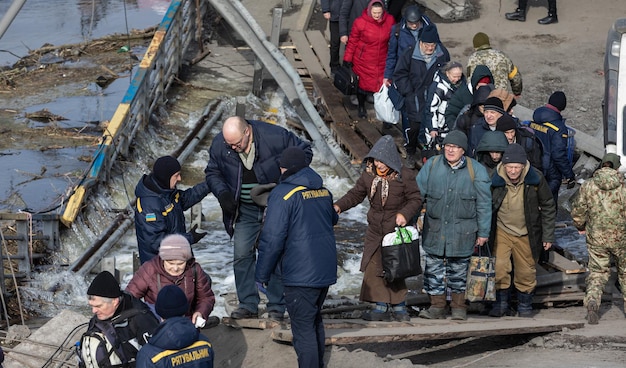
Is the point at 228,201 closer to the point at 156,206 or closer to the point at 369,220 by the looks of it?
the point at 156,206

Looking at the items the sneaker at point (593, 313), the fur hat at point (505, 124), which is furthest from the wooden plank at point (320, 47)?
the sneaker at point (593, 313)

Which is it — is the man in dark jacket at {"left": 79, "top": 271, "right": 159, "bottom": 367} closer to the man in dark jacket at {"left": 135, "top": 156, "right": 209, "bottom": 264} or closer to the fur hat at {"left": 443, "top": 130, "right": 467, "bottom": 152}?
the man in dark jacket at {"left": 135, "top": 156, "right": 209, "bottom": 264}

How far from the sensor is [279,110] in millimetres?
15320

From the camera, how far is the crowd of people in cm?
732

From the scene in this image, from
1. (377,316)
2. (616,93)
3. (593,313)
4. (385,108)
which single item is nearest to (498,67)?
(616,93)

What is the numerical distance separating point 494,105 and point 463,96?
1321mm

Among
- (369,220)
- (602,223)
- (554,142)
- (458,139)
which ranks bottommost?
(602,223)

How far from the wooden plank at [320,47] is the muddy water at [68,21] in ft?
15.3

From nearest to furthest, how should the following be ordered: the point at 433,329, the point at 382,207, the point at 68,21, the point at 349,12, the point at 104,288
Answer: the point at 104,288 → the point at 433,329 → the point at 382,207 → the point at 349,12 → the point at 68,21

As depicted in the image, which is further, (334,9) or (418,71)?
(334,9)

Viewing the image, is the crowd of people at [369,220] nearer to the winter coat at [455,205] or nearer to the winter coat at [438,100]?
the winter coat at [455,205]

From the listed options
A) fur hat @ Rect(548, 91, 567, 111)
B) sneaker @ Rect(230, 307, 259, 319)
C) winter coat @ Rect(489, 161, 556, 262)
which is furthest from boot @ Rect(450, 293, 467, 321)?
fur hat @ Rect(548, 91, 567, 111)

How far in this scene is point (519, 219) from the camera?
9.00m

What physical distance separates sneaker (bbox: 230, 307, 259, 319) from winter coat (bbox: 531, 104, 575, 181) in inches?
127
